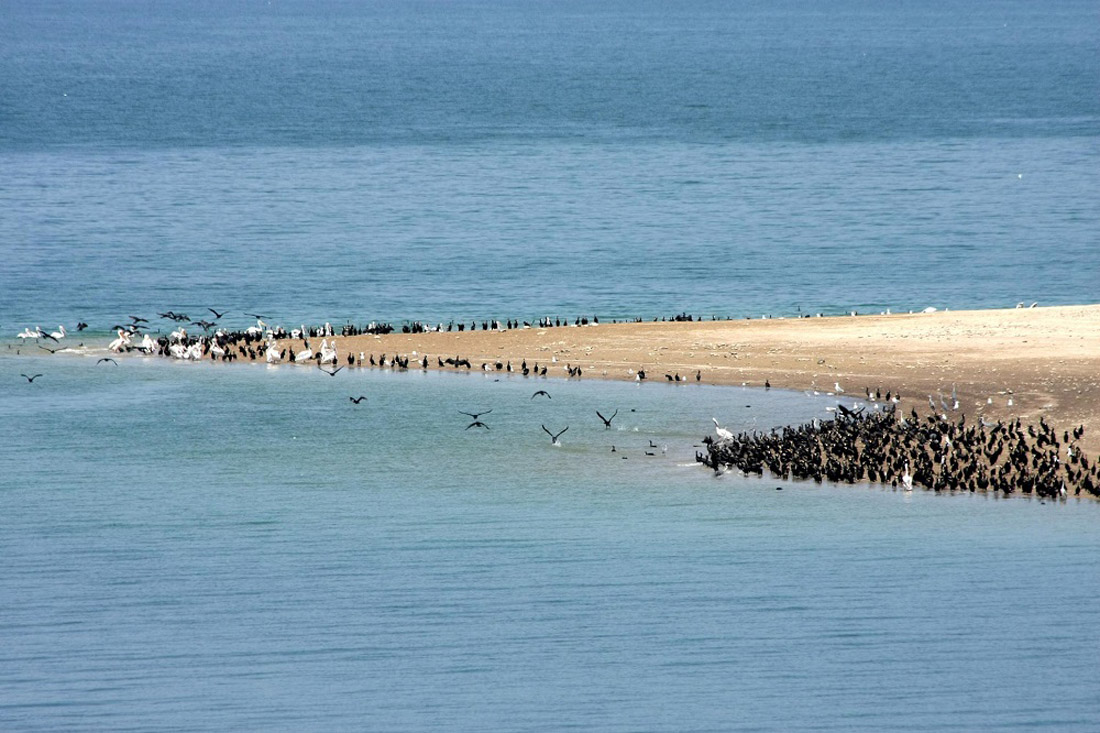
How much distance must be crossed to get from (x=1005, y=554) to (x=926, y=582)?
1838mm

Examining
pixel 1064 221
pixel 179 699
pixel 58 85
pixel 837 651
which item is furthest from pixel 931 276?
pixel 58 85

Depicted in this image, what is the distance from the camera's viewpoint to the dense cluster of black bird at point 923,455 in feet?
97.6

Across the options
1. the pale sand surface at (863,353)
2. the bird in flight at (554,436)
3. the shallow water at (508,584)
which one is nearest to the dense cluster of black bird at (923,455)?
the shallow water at (508,584)

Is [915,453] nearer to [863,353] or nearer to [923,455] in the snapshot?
[923,455]

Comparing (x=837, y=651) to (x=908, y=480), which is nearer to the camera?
(x=837, y=651)

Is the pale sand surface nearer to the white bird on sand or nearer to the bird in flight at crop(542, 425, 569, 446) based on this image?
the white bird on sand

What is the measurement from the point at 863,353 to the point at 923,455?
956 cm

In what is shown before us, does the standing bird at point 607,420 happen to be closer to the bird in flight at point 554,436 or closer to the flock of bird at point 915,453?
the flock of bird at point 915,453

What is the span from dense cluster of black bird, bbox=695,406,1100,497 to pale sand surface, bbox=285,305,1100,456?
4.00 feet

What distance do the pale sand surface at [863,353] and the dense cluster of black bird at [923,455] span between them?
4.00 feet

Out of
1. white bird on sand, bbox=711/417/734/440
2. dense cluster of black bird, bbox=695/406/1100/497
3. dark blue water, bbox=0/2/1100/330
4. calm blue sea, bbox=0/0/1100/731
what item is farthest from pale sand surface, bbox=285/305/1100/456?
dark blue water, bbox=0/2/1100/330

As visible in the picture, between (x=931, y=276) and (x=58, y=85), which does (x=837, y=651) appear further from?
(x=58, y=85)

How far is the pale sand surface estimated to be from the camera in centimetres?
3547

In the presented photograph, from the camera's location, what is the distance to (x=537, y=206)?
82.1 meters
